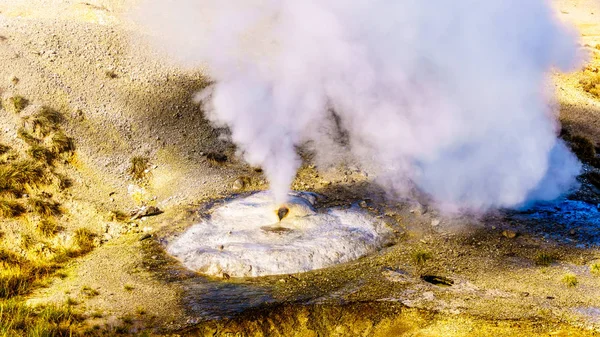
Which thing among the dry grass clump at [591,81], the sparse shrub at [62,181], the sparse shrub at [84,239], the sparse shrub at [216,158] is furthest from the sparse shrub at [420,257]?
the dry grass clump at [591,81]

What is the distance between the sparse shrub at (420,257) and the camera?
6750mm

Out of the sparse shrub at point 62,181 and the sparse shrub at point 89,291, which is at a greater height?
A: the sparse shrub at point 62,181

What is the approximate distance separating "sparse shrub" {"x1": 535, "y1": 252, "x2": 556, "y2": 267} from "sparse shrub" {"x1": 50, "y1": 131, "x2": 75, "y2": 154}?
7.78 meters

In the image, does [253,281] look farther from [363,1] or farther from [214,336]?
[363,1]

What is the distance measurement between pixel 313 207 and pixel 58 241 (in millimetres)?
3862

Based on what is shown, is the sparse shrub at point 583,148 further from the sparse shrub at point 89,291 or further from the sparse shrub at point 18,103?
the sparse shrub at point 18,103

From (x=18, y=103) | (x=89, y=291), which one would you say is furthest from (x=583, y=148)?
(x=18, y=103)

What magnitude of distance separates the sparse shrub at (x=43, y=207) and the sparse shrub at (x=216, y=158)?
2802 mm

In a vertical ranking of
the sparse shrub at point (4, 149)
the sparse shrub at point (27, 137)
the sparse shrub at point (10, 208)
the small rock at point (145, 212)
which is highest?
the sparse shrub at point (27, 137)

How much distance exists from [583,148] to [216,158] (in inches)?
325

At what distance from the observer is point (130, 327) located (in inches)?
215

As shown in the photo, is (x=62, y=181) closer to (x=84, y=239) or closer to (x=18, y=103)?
(x=84, y=239)

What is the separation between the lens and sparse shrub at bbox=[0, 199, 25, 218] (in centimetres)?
777

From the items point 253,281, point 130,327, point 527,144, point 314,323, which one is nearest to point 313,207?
point 253,281
